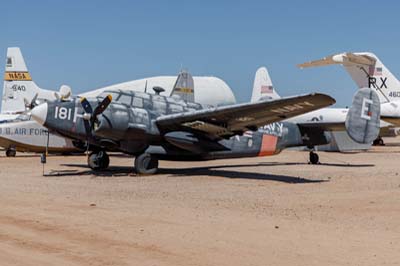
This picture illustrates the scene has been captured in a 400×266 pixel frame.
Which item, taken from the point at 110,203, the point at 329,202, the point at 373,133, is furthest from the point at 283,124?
the point at 110,203

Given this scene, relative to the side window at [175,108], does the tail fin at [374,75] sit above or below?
above

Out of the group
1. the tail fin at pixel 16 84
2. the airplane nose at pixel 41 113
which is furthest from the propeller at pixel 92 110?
the tail fin at pixel 16 84

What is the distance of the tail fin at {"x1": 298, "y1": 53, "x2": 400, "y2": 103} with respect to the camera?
132 feet

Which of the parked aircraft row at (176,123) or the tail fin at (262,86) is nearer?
the parked aircraft row at (176,123)

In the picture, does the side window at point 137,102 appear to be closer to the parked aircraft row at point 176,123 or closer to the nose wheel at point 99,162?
the parked aircraft row at point 176,123

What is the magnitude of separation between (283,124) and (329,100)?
23.5 ft

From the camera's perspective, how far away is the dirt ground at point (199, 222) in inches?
222

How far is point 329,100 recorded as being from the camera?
1350cm

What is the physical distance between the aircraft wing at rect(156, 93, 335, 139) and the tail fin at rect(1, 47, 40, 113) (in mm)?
23669

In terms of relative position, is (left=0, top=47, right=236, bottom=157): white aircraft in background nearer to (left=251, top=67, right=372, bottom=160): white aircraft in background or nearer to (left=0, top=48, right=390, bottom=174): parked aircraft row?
(left=0, top=48, right=390, bottom=174): parked aircraft row

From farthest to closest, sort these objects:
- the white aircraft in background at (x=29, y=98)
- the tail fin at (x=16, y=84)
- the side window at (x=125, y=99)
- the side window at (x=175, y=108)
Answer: the tail fin at (x=16, y=84) < the white aircraft in background at (x=29, y=98) < the side window at (x=175, y=108) < the side window at (x=125, y=99)

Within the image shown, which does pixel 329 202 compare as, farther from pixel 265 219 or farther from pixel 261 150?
pixel 261 150

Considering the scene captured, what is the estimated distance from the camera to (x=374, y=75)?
40.2 meters

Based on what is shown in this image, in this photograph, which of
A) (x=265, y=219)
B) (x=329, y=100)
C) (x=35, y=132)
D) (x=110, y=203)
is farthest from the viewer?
(x=35, y=132)
